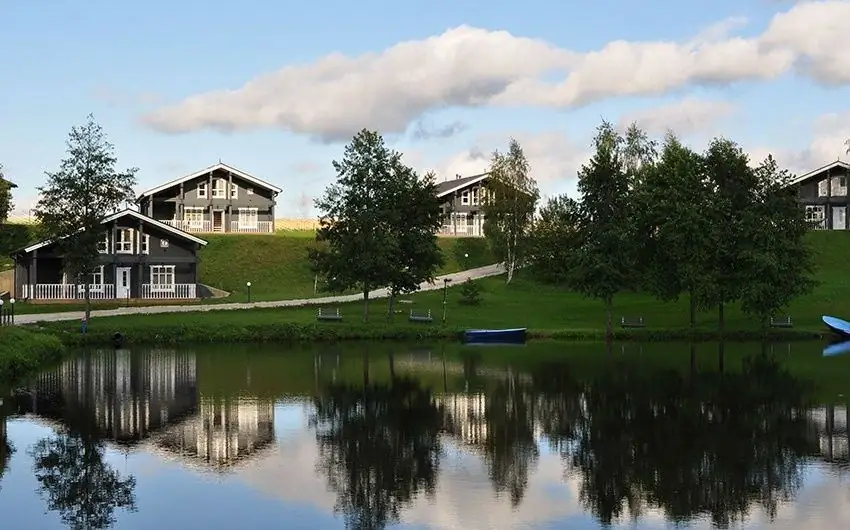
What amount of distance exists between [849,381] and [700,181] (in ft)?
95.9

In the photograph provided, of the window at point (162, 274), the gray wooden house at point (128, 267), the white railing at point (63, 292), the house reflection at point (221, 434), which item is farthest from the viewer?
the window at point (162, 274)

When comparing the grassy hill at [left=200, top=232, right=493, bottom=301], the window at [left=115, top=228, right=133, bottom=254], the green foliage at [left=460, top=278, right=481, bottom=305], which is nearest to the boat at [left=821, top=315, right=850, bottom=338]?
the green foliage at [left=460, top=278, right=481, bottom=305]

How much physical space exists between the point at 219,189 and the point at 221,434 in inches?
3085

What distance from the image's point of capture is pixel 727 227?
65.6 m

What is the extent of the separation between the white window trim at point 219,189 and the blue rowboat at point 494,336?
161ft

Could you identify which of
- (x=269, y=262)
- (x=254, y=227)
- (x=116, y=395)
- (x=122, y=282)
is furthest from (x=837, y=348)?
(x=254, y=227)

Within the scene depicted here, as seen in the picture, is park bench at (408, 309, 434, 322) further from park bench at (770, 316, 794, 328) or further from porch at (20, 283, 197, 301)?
park bench at (770, 316, 794, 328)

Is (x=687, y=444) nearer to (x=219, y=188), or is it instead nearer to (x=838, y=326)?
(x=838, y=326)

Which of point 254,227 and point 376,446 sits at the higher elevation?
point 254,227

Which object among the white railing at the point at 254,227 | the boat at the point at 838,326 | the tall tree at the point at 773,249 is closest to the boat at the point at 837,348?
the boat at the point at 838,326

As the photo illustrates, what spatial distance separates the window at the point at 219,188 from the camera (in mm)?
104750

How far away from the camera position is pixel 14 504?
823 inches

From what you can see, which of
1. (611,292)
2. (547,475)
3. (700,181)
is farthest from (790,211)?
(547,475)

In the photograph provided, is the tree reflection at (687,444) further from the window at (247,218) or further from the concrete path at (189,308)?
the window at (247,218)
